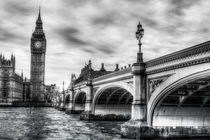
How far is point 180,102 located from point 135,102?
419 cm

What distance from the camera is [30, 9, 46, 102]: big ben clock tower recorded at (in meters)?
150

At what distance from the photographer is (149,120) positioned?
2470 centimetres

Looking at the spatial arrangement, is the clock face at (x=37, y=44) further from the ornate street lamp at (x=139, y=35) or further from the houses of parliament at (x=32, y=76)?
the ornate street lamp at (x=139, y=35)

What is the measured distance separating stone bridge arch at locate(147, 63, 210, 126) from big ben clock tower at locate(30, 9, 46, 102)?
128 m

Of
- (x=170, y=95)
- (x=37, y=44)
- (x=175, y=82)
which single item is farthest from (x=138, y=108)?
(x=37, y=44)

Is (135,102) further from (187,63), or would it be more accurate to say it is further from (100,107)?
(100,107)

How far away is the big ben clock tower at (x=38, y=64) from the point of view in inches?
5910

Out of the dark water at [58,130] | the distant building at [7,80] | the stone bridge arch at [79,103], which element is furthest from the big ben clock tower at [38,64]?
the dark water at [58,130]

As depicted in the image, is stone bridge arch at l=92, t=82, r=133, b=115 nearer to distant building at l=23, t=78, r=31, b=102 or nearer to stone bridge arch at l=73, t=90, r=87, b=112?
stone bridge arch at l=73, t=90, r=87, b=112

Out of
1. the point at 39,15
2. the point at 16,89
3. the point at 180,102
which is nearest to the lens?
the point at 180,102

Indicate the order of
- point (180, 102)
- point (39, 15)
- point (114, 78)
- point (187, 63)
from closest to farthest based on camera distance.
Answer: point (187, 63) < point (180, 102) < point (114, 78) < point (39, 15)

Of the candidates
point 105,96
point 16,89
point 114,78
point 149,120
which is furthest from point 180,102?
point 16,89

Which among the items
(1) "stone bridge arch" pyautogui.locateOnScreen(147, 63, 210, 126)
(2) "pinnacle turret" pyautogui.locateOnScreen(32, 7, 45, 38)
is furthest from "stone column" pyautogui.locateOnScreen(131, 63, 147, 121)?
(2) "pinnacle turret" pyautogui.locateOnScreen(32, 7, 45, 38)

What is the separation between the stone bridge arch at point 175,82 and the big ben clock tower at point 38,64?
12816cm
